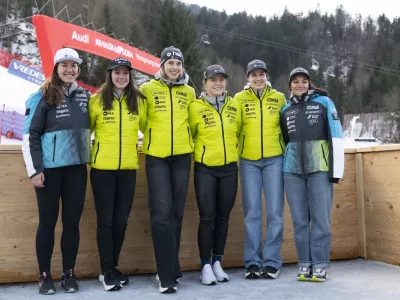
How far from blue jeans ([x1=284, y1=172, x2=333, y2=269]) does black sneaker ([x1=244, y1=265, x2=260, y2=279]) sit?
354mm

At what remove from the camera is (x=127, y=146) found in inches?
132

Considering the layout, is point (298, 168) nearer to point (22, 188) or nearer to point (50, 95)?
point (50, 95)

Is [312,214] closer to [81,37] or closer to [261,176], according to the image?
[261,176]

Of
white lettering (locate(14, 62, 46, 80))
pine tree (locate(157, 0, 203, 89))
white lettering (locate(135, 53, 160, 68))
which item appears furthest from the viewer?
pine tree (locate(157, 0, 203, 89))

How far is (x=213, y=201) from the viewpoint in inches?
140

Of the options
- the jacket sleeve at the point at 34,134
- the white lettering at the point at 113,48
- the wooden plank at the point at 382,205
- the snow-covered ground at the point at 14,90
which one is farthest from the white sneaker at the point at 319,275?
the snow-covered ground at the point at 14,90

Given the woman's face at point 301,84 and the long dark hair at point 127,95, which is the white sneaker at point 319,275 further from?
the long dark hair at point 127,95

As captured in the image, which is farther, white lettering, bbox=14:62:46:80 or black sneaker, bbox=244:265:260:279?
white lettering, bbox=14:62:46:80

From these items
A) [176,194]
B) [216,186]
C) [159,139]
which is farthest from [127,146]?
[216,186]

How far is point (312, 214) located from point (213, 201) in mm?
827

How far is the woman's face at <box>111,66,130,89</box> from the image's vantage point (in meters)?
3.46

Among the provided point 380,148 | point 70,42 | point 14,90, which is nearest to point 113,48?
point 70,42

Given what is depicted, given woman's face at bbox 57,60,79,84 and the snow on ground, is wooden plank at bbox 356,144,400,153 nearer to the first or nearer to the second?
woman's face at bbox 57,60,79,84

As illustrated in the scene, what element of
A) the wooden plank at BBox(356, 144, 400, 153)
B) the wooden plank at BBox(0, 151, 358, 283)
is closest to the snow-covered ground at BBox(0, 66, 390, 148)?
the wooden plank at BBox(0, 151, 358, 283)
